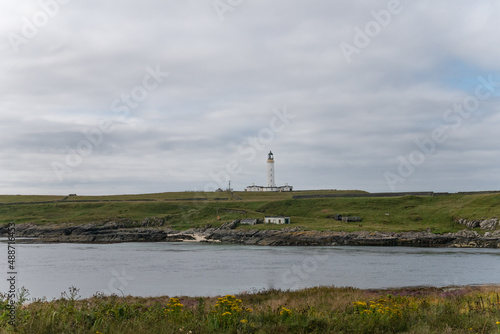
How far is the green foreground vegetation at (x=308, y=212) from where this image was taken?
8700 cm

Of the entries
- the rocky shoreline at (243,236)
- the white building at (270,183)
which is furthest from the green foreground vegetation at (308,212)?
the white building at (270,183)

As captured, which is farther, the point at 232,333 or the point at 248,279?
the point at 248,279

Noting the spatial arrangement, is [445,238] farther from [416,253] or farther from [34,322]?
[34,322]

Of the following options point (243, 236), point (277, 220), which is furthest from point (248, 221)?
point (243, 236)

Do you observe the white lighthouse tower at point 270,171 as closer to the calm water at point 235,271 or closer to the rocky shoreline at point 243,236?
the rocky shoreline at point 243,236

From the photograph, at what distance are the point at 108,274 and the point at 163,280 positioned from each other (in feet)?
24.2

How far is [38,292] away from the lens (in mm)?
30328

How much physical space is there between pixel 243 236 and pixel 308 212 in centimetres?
2799

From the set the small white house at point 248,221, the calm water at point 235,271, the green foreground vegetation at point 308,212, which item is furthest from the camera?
the small white house at point 248,221

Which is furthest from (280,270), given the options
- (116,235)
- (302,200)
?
(302,200)

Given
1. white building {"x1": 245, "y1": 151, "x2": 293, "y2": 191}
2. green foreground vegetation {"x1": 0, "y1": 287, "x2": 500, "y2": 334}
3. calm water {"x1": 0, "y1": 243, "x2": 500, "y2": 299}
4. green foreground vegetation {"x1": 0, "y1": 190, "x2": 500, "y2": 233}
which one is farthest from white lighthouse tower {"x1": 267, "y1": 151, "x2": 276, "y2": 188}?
green foreground vegetation {"x1": 0, "y1": 287, "x2": 500, "y2": 334}

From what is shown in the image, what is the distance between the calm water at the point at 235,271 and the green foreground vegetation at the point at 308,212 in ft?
87.1

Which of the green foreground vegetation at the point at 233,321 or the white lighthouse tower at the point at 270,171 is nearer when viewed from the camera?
the green foreground vegetation at the point at 233,321

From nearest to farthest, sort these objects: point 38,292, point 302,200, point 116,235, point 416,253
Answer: point 38,292 → point 416,253 → point 116,235 → point 302,200
